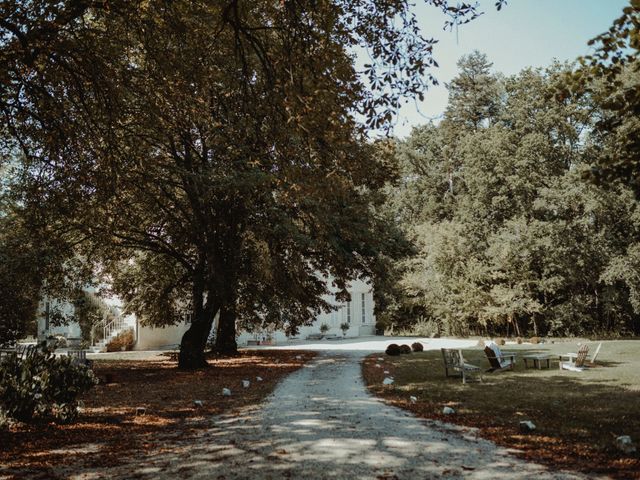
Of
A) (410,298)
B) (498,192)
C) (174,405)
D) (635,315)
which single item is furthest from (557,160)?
(174,405)

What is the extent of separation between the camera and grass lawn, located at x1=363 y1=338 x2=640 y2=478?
578 cm

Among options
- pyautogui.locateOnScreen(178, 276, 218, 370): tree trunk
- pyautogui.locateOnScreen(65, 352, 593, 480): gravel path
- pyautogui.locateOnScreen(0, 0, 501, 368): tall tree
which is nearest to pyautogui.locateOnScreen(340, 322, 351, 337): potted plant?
pyautogui.locateOnScreen(0, 0, 501, 368): tall tree

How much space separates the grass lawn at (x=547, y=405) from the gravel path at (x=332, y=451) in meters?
0.55

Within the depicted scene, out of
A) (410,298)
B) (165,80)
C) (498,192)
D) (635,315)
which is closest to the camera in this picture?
(165,80)

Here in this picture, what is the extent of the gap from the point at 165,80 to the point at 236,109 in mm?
1536

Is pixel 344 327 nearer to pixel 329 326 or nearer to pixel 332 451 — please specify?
pixel 329 326

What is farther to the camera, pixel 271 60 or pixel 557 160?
pixel 557 160

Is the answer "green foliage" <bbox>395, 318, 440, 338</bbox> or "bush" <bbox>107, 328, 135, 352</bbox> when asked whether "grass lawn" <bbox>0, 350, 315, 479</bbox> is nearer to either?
"bush" <bbox>107, 328, 135, 352</bbox>

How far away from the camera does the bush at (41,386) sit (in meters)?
7.16

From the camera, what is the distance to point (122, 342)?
1109 inches

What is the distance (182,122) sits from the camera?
11.1 meters

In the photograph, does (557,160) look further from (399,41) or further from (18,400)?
(18,400)

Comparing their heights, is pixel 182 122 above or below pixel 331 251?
above

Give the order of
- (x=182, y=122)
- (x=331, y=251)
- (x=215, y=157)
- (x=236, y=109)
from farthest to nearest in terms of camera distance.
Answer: (x=331, y=251), (x=215, y=157), (x=182, y=122), (x=236, y=109)
